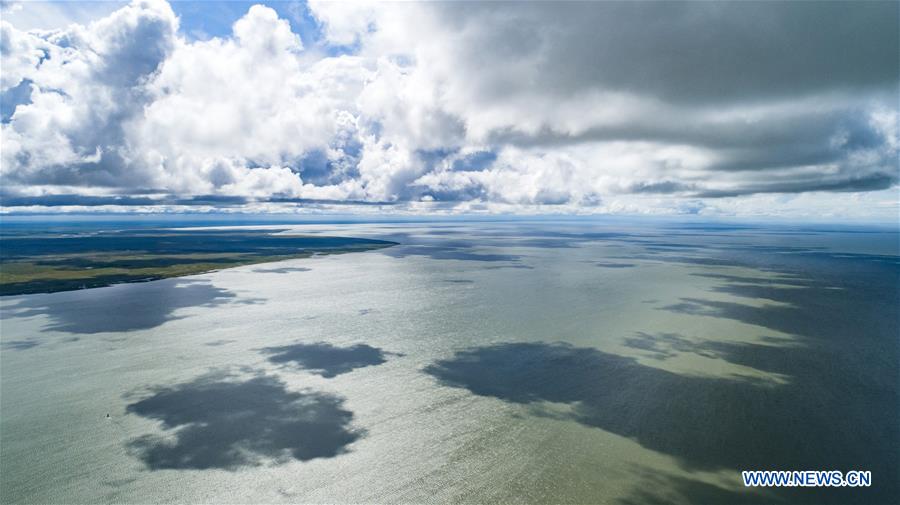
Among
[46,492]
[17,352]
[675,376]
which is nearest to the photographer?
[46,492]

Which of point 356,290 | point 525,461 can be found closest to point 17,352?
point 356,290

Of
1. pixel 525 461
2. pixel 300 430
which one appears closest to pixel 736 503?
pixel 525 461

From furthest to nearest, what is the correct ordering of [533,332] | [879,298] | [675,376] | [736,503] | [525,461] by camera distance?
[879,298] → [533,332] → [675,376] → [525,461] → [736,503]

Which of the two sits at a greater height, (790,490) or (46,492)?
(790,490)

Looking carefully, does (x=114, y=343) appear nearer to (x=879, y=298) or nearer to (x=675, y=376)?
(x=675, y=376)

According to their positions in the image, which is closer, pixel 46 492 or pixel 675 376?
pixel 46 492

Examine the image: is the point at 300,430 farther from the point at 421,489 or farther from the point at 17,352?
the point at 17,352
